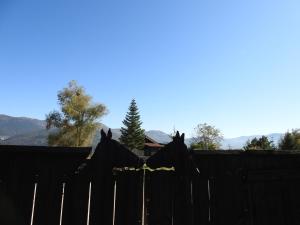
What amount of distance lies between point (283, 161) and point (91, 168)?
436cm

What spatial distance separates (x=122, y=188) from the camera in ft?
18.9

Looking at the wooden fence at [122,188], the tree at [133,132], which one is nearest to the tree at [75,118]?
the tree at [133,132]

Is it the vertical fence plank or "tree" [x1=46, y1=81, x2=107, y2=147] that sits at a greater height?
"tree" [x1=46, y1=81, x2=107, y2=147]

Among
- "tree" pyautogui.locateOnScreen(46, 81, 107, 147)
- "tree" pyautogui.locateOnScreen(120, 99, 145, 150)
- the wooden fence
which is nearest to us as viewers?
the wooden fence

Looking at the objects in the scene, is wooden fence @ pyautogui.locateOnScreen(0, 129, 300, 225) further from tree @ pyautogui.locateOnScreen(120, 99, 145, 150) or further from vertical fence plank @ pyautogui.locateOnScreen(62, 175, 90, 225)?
tree @ pyautogui.locateOnScreen(120, 99, 145, 150)

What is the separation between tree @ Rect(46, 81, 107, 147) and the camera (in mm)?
51031

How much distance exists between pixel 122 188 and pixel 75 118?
1917 inches

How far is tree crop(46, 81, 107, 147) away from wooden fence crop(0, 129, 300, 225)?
150 ft

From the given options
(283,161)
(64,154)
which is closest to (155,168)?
(64,154)

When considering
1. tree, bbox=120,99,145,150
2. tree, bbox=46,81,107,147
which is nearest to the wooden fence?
tree, bbox=46,81,107,147

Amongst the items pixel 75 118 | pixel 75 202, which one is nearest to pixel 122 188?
pixel 75 202

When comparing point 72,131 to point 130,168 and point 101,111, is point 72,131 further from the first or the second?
point 130,168

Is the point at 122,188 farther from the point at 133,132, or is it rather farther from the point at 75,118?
the point at 133,132

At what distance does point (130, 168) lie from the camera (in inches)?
229
